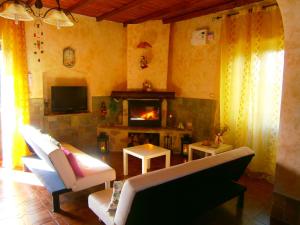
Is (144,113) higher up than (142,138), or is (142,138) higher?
(144,113)

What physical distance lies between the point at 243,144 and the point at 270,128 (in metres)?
0.52

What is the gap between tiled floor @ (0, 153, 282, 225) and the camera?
247 cm

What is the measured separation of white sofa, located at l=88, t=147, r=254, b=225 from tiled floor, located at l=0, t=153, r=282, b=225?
0.99 ft

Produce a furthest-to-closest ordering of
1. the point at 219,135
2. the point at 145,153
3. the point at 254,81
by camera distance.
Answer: the point at 219,135, the point at 254,81, the point at 145,153

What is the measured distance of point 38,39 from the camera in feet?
13.6

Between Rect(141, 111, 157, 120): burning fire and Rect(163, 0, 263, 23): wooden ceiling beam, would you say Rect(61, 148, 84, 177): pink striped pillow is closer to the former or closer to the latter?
Rect(141, 111, 157, 120): burning fire

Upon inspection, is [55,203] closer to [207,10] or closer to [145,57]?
[145,57]

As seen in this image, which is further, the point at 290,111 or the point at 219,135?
the point at 219,135

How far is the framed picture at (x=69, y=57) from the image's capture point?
15.0 ft

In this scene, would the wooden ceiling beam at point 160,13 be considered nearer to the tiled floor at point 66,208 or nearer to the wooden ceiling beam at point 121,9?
the wooden ceiling beam at point 121,9

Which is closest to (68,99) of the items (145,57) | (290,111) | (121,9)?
(145,57)

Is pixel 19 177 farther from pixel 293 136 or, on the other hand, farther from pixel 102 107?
pixel 293 136

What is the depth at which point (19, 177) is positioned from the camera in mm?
3486

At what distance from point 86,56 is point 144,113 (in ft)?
5.71
